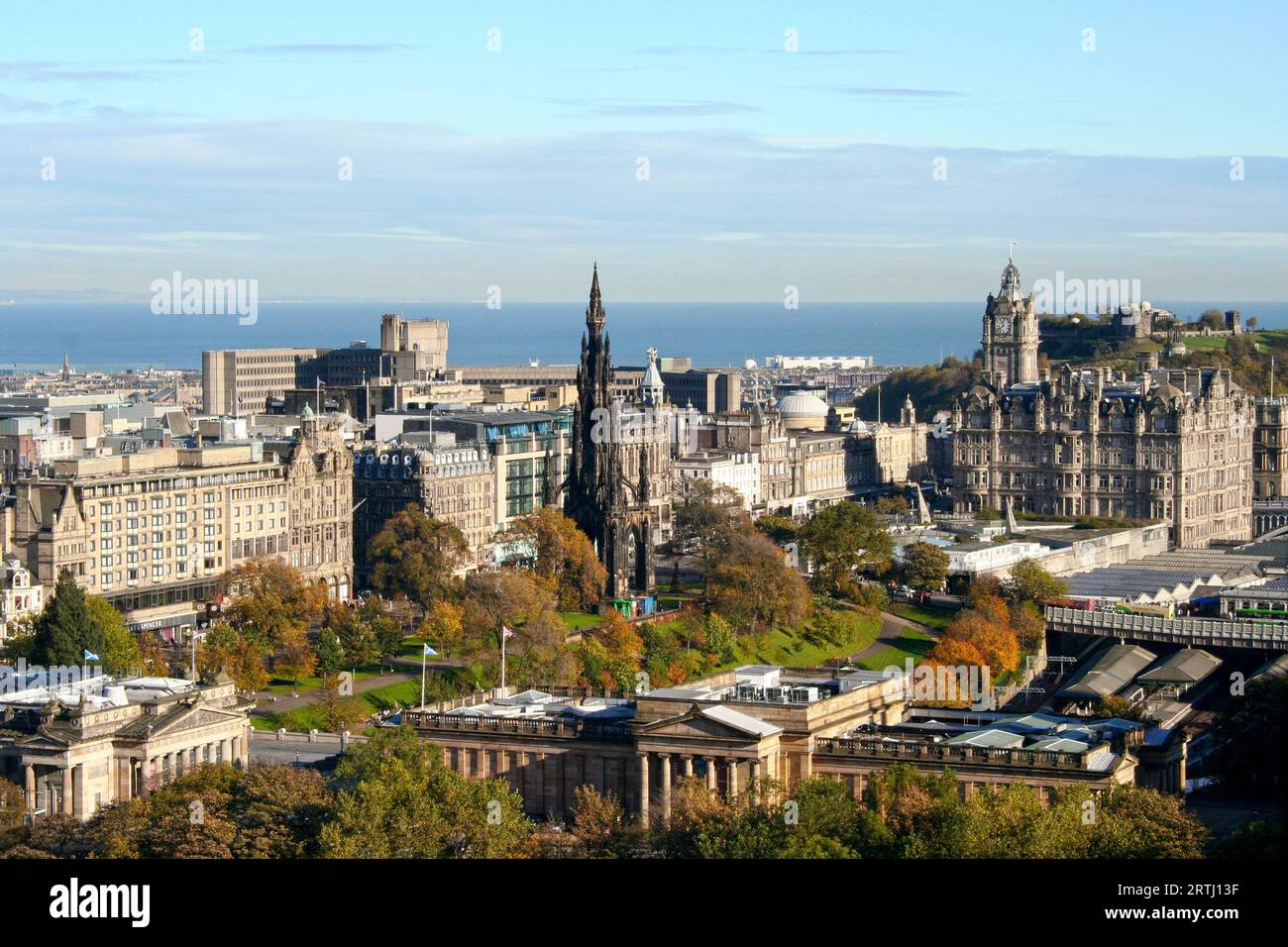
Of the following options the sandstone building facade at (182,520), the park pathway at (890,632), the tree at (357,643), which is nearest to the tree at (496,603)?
the tree at (357,643)

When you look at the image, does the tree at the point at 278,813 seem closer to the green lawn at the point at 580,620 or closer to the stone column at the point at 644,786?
the stone column at the point at 644,786

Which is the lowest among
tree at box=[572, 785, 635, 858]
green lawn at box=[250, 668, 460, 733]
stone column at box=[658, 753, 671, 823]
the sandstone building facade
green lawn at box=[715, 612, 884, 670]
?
green lawn at box=[715, 612, 884, 670]

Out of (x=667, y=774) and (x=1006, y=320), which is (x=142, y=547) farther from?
(x=1006, y=320)

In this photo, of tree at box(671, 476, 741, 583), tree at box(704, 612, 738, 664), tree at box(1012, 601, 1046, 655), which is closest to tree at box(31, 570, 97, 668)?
tree at box(704, 612, 738, 664)

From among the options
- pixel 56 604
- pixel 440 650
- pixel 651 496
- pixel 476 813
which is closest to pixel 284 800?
pixel 476 813

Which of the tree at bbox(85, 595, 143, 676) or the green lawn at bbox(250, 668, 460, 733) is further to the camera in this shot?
the green lawn at bbox(250, 668, 460, 733)

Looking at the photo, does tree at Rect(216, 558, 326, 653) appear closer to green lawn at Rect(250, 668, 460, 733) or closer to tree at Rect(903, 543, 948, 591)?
green lawn at Rect(250, 668, 460, 733)
